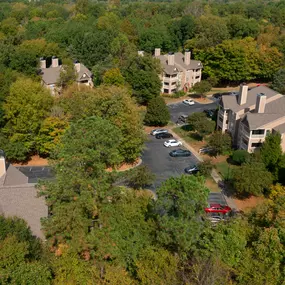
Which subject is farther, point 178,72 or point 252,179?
point 178,72

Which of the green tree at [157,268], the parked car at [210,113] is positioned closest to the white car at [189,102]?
the parked car at [210,113]

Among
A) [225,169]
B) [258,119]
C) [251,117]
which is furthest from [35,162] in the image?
[258,119]

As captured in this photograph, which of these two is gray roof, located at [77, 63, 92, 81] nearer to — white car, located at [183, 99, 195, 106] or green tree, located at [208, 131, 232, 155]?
white car, located at [183, 99, 195, 106]

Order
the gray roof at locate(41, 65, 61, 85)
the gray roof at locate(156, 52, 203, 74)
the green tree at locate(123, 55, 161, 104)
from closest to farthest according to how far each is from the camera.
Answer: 1. the green tree at locate(123, 55, 161, 104)
2. the gray roof at locate(41, 65, 61, 85)
3. the gray roof at locate(156, 52, 203, 74)

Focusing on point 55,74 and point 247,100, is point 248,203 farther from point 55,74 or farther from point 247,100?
point 55,74

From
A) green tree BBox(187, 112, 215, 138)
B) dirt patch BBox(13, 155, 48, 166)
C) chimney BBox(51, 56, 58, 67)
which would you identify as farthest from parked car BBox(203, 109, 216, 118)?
chimney BBox(51, 56, 58, 67)

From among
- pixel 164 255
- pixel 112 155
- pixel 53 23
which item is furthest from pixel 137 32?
pixel 164 255
